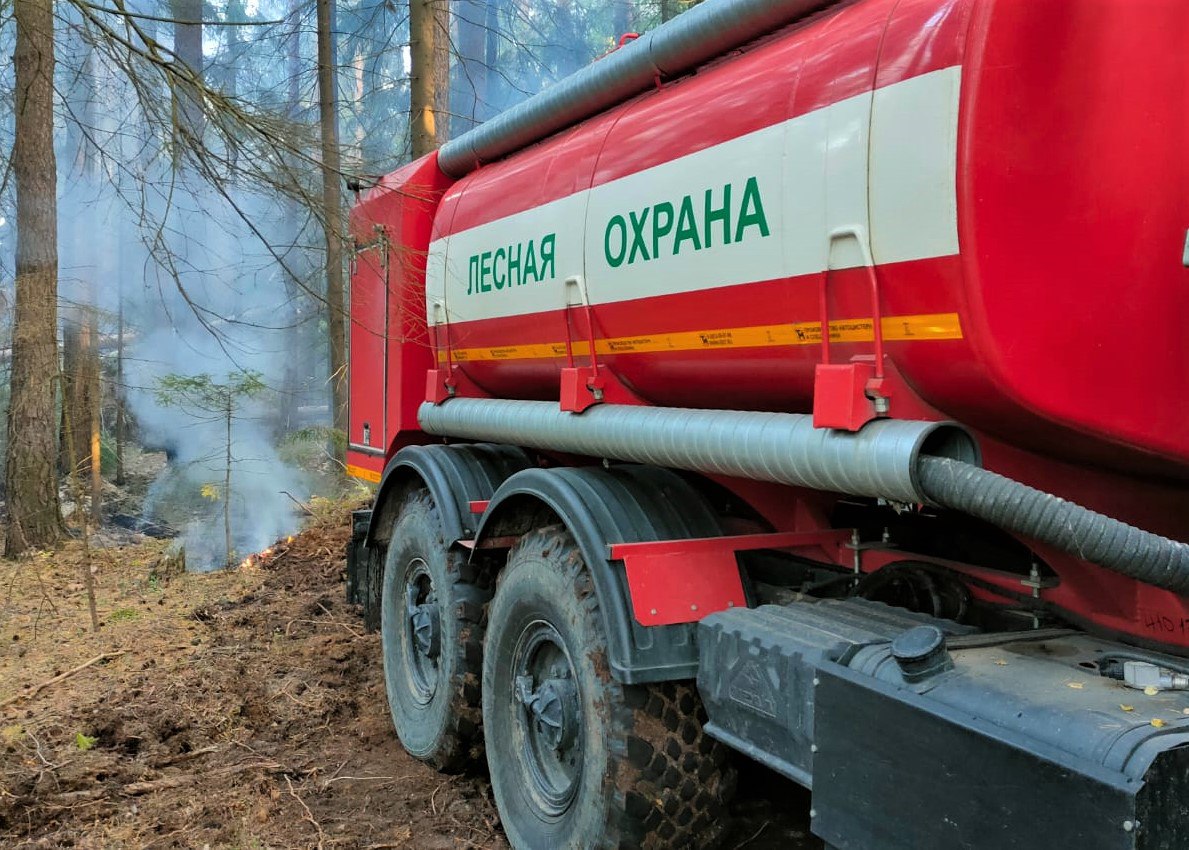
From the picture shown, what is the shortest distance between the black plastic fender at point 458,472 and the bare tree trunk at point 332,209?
1.33 meters

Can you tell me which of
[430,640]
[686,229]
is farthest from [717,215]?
A: [430,640]

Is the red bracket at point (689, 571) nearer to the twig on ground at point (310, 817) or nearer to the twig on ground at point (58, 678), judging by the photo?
the twig on ground at point (310, 817)

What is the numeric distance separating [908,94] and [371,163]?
3.94m

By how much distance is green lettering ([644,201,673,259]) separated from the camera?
3.24 metres

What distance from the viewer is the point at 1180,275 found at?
2.34 m

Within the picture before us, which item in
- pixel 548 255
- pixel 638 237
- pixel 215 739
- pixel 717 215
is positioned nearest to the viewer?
pixel 717 215

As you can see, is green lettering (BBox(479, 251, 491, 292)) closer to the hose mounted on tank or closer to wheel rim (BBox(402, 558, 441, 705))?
the hose mounted on tank

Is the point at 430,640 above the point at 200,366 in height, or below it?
below

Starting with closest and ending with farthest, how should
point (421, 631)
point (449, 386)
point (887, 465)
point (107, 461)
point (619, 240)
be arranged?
point (887, 465) < point (619, 240) < point (421, 631) < point (449, 386) < point (107, 461)

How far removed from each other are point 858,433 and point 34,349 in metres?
10.4

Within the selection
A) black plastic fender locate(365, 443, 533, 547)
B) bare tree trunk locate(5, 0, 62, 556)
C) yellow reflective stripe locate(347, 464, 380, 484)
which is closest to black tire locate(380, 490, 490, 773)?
black plastic fender locate(365, 443, 533, 547)

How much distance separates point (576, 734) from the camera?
11.4ft

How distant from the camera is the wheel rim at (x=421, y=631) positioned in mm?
4867

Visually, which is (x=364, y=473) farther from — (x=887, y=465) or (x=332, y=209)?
(x=887, y=465)
